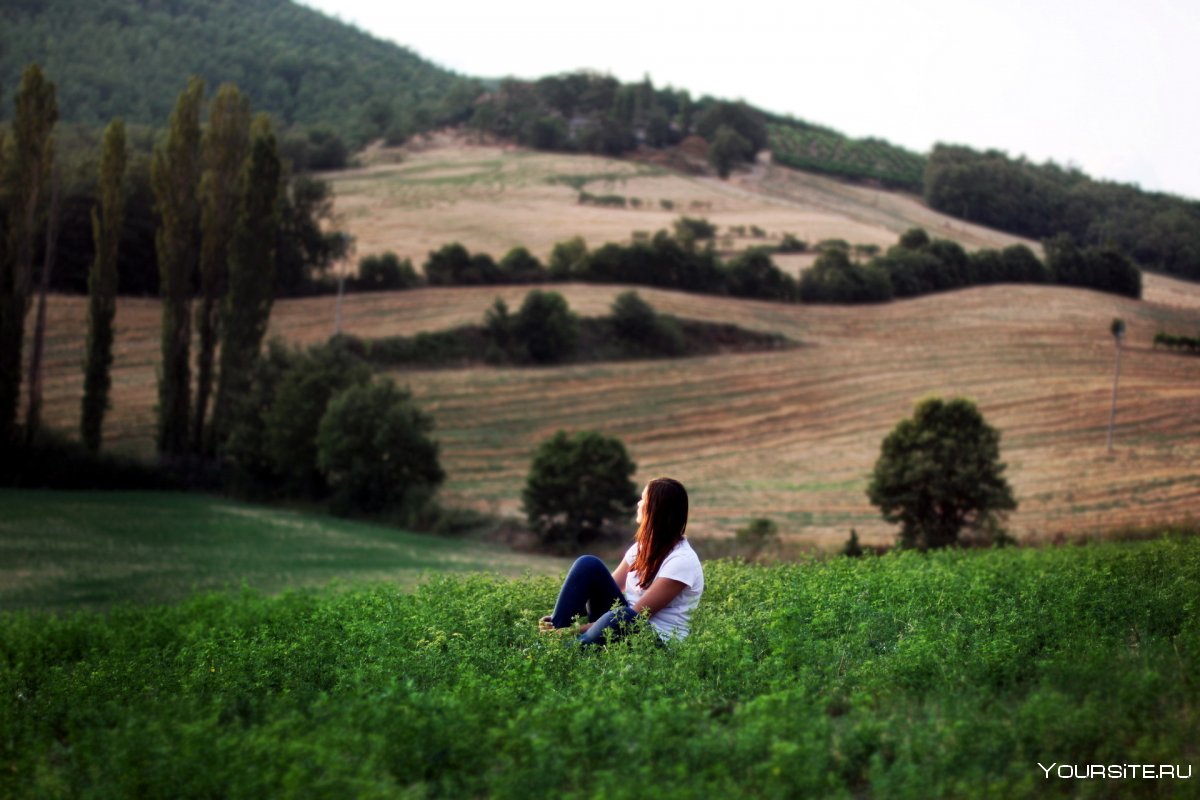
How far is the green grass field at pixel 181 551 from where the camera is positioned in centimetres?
2308

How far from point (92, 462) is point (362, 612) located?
132ft

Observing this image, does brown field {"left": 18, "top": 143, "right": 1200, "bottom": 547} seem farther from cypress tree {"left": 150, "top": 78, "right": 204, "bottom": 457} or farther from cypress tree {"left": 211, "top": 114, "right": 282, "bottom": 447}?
cypress tree {"left": 211, "top": 114, "right": 282, "bottom": 447}

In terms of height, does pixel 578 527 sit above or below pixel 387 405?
below

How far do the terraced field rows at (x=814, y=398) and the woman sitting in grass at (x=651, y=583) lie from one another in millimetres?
20122

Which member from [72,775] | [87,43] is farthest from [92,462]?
[87,43]

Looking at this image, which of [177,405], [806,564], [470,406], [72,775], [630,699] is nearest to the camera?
[72,775]

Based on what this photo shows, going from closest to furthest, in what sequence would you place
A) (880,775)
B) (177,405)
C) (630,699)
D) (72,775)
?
1. (880,775)
2. (72,775)
3. (630,699)
4. (177,405)

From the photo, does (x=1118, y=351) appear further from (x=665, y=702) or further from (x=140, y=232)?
(x=140, y=232)

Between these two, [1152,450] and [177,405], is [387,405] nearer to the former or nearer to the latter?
[177,405]

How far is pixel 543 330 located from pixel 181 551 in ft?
109

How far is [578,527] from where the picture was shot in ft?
125

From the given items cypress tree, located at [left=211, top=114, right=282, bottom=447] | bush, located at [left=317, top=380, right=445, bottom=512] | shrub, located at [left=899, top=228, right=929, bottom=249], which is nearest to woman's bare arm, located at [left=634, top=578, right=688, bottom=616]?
bush, located at [left=317, top=380, right=445, bottom=512]

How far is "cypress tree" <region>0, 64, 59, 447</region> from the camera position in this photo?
4172 cm

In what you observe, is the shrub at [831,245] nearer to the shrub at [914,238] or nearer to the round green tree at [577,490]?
the shrub at [914,238]
